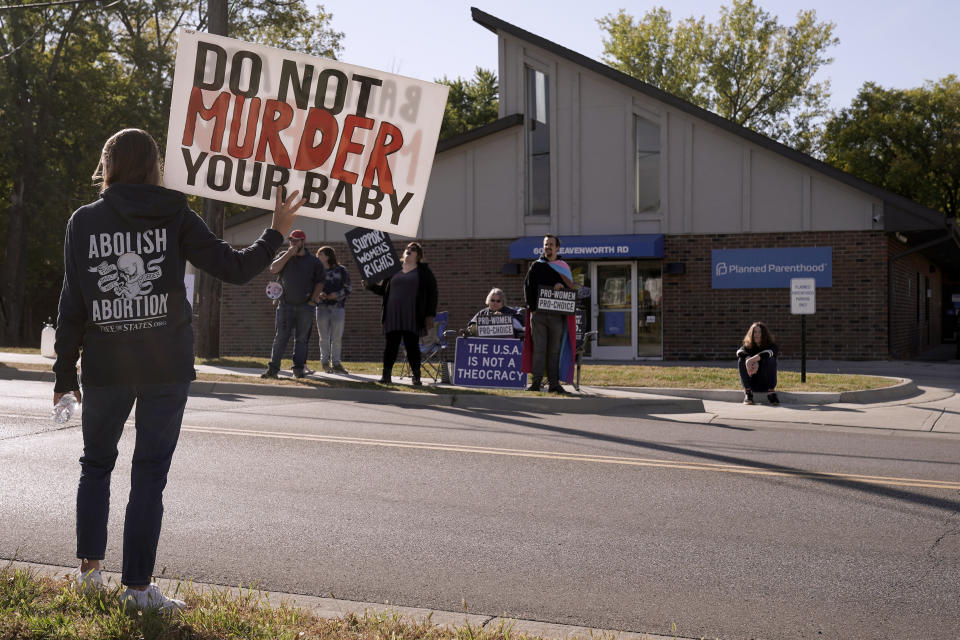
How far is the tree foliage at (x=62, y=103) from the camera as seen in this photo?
31.9m

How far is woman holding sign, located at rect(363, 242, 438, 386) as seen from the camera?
42.2ft

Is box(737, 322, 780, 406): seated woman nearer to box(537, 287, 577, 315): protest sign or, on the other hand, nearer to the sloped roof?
box(537, 287, 577, 315): protest sign

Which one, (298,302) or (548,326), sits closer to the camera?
(548,326)

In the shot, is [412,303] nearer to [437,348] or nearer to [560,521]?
[437,348]

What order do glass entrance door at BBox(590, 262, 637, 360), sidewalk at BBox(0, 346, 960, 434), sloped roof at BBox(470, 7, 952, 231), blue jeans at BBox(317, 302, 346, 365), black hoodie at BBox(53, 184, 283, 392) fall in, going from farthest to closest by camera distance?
glass entrance door at BBox(590, 262, 637, 360) < sloped roof at BBox(470, 7, 952, 231) < blue jeans at BBox(317, 302, 346, 365) < sidewalk at BBox(0, 346, 960, 434) < black hoodie at BBox(53, 184, 283, 392)

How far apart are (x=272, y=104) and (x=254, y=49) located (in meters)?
0.26

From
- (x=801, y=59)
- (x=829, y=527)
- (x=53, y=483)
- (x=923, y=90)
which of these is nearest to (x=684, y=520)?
(x=829, y=527)

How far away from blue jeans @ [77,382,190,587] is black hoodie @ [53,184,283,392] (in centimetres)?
7

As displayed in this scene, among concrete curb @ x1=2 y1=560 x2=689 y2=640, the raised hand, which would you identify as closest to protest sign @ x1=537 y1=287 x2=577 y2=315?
the raised hand

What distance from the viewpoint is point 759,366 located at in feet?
42.1

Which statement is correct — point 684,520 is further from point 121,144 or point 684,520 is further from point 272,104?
point 121,144

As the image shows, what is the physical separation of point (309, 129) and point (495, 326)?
30.7ft

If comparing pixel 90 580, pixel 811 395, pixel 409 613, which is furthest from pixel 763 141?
pixel 90 580

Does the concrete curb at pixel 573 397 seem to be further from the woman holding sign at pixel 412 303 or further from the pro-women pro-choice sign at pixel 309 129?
the pro-women pro-choice sign at pixel 309 129
